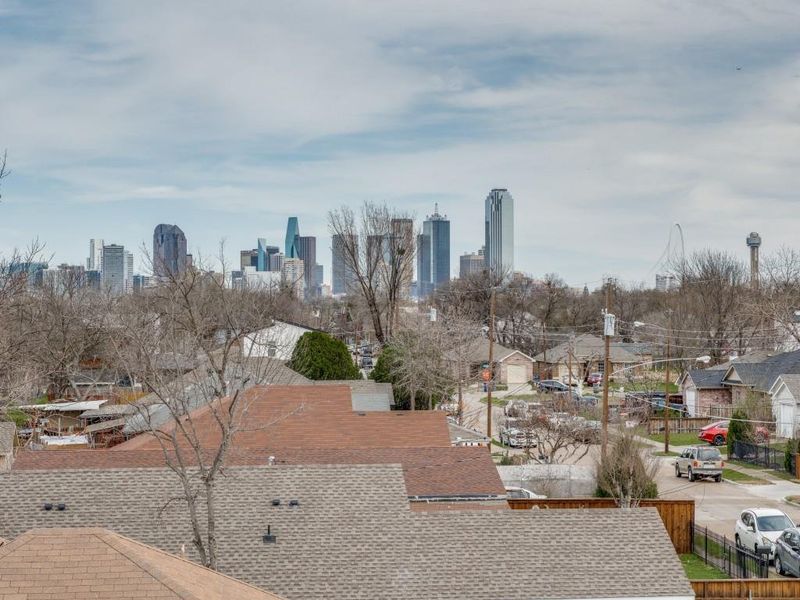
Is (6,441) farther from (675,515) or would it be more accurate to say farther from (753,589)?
(753,589)

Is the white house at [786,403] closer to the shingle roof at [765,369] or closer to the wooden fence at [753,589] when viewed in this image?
the shingle roof at [765,369]

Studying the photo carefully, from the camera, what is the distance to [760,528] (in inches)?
1030

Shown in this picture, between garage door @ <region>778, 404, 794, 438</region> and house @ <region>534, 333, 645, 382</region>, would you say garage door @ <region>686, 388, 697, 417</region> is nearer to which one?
garage door @ <region>778, 404, 794, 438</region>

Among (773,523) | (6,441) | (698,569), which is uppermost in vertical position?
(6,441)

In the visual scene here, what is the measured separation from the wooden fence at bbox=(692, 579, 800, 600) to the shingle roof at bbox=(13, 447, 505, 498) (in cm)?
553

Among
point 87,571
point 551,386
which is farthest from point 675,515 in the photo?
point 551,386

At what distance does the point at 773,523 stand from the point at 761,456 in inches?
709

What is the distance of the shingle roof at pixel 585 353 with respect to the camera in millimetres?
85562

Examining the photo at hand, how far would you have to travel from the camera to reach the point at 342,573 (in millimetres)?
16984

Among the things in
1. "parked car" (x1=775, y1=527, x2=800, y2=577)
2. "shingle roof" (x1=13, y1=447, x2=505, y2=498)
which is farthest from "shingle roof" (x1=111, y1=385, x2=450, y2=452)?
"parked car" (x1=775, y1=527, x2=800, y2=577)

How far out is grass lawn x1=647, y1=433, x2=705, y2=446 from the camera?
5091 cm

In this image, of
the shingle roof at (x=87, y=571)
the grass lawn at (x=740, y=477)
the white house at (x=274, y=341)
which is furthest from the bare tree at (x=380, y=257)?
the shingle roof at (x=87, y=571)

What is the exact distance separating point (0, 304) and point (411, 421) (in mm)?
13649

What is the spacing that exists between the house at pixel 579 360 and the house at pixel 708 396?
69.6 feet
